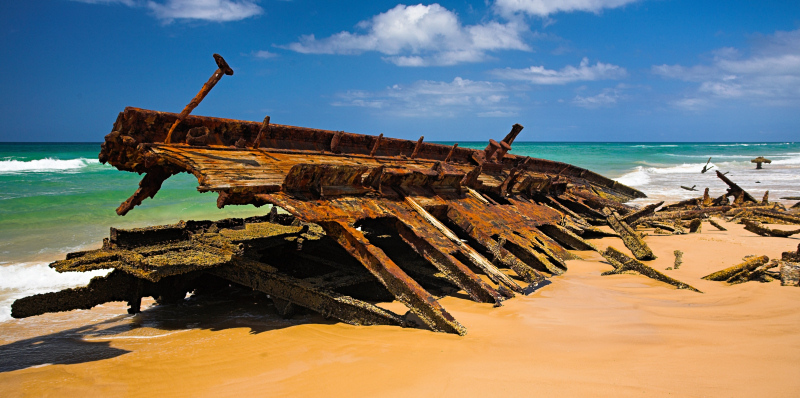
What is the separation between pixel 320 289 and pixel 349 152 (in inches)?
162

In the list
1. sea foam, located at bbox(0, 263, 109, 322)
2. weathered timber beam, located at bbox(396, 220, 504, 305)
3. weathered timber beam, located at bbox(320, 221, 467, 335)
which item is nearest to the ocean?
sea foam, located at bbox(0, 263, 109, 322)

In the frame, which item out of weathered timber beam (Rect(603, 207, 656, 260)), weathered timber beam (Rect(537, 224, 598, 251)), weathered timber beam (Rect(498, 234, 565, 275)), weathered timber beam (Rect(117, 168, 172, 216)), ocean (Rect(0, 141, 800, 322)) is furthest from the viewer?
ocean (Rect(0, 141, 800, 322))

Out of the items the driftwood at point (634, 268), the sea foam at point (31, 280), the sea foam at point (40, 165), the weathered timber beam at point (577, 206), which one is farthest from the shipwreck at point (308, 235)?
the sea foam at point (40, 165)

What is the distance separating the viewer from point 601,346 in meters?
3.16

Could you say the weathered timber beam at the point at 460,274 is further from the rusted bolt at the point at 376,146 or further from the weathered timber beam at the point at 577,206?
the weathered timber beam at the point at 577,206

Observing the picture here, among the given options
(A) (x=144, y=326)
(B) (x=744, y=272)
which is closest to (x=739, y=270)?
(B) (x=744, y=272)

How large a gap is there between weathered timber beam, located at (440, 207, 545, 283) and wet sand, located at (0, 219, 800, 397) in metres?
0.29

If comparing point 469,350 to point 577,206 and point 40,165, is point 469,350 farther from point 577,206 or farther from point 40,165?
point 40,165

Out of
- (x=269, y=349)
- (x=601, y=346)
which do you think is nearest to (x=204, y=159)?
(x=269, y=349)

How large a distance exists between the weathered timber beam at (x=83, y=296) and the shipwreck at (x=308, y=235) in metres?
0.01

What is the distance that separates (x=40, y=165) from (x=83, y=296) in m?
44.0

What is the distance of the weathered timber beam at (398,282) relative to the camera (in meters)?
3.65

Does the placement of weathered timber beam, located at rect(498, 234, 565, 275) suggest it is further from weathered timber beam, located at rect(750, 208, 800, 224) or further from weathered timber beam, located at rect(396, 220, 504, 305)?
weathered timber beam, located at rect(750, 208, 800, 224)

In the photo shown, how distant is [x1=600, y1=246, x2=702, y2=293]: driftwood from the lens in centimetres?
510
